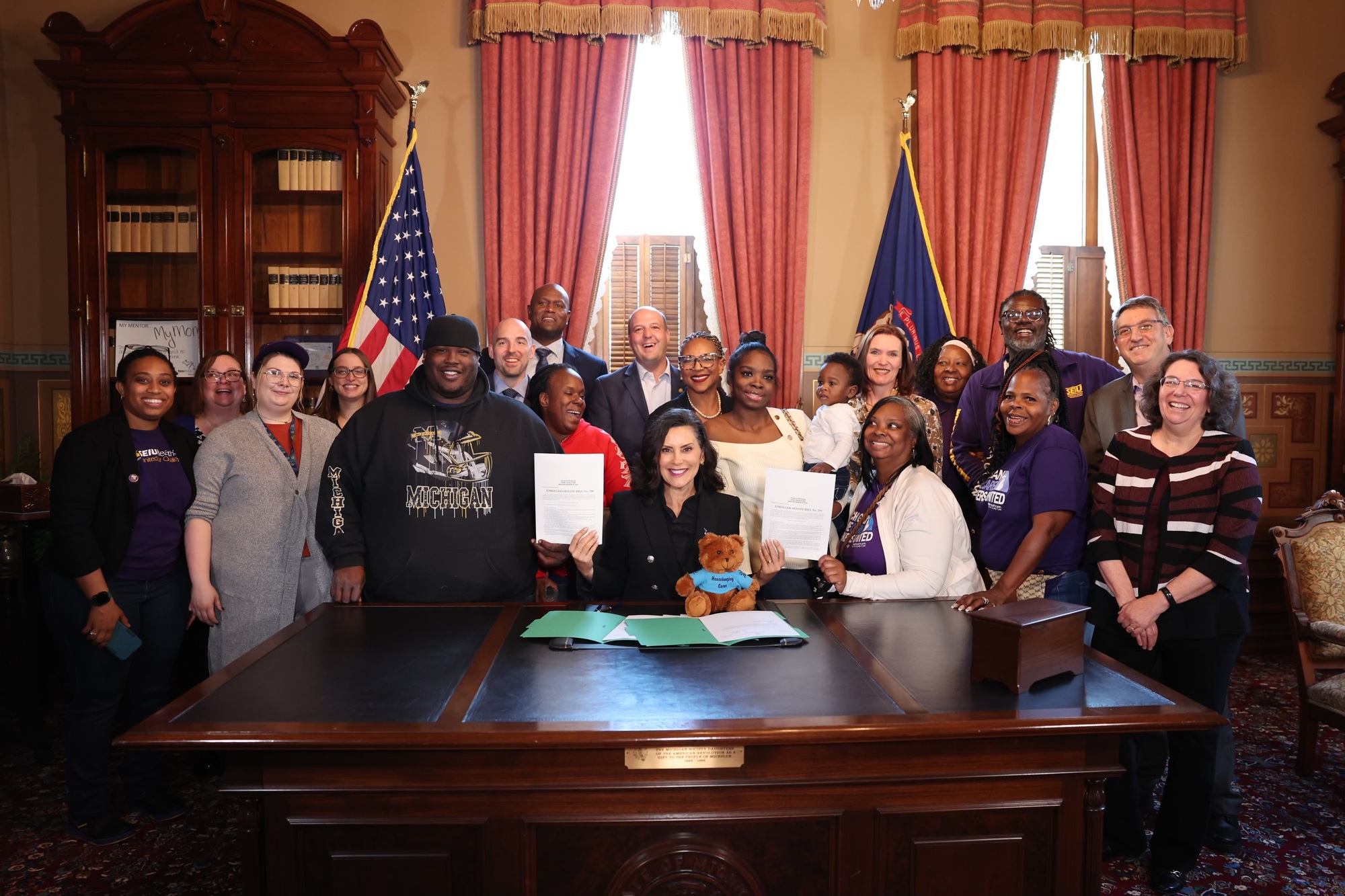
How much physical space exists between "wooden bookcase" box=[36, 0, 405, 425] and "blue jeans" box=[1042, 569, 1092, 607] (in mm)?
3827

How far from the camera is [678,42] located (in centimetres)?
542

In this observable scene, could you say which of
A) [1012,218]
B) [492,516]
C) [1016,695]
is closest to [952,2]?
[1012,218]

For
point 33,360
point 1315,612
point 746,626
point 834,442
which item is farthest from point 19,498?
point 1315,612

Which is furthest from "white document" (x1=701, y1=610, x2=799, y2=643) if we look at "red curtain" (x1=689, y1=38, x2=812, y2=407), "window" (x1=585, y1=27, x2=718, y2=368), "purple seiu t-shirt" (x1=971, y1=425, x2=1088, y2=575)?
"window" (x1=585, y1=27, x2=718, y2=368)

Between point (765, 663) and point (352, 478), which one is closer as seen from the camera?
point (765, 663)

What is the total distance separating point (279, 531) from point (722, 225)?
3.20 m

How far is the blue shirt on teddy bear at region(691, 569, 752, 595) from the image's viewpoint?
2.54m

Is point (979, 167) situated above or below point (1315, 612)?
above

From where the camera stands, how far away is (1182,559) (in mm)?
2693

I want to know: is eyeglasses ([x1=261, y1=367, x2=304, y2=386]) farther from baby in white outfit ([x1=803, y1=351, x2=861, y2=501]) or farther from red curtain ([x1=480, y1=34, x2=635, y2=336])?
red curtain ([x1=480, y1=34, x2=635, y2=336])

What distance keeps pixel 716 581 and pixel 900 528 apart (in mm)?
726

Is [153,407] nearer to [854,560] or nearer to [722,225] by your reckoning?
[854,560]

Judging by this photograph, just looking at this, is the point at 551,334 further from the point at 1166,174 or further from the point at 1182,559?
the point at 1166,174

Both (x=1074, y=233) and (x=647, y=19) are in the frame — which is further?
(x=1074, y=233)
